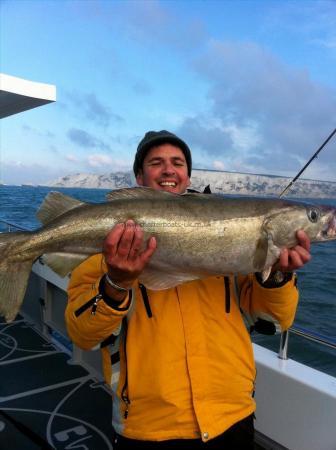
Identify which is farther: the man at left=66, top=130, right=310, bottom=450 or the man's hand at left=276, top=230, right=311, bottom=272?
the man's hand at left=276, top=230, right=311, bottom=272

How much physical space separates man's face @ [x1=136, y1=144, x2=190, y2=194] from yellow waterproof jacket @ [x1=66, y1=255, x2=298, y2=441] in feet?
2.98

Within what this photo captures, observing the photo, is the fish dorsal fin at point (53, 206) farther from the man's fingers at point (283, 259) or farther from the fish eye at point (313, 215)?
the fish eye at point (313, 215)

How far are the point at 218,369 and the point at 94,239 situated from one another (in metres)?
1.28

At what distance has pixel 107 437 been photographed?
5.04 meters

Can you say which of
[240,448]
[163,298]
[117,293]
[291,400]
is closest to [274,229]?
[163,298]

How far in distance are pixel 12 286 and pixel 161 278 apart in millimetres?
1144

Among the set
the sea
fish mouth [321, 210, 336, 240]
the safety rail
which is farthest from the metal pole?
fish mouth [321, 210, 336, 240]

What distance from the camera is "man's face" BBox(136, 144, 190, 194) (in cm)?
353

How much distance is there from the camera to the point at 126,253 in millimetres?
2908

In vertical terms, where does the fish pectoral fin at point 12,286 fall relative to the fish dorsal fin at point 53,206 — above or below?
below

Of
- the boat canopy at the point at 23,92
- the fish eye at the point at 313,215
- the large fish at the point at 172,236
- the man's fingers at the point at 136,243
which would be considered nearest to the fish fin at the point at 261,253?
the large fish at the point at 172,236

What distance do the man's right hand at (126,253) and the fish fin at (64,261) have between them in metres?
0.29

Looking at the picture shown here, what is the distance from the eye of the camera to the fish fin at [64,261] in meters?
3.15

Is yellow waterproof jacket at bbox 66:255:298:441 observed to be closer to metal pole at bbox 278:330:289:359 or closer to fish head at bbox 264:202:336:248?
fish head at bbox 264:202:336:248
